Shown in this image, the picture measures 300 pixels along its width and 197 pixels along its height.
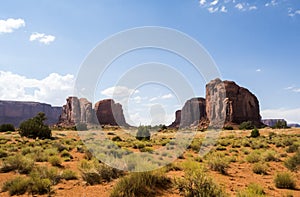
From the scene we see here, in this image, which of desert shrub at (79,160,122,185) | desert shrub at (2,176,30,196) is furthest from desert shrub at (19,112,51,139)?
desert shrub at (79,160,122,185)

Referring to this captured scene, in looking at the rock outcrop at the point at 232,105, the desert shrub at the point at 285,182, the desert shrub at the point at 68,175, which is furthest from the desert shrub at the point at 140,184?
the rock outcrop at the point at 232,105

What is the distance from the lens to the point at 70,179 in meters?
10.2

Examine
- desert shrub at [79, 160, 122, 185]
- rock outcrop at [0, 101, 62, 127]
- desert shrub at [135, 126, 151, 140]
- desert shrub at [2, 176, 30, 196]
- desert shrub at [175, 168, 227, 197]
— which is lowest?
desert shrub at [2, 176, 30, 196]

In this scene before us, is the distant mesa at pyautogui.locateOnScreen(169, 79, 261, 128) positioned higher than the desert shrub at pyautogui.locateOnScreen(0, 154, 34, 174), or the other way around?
the distant mesa at pyautogui.locateOnScreen(169, 79, 261, 128)

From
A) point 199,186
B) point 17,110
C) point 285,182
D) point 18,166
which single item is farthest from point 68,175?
point 17,110

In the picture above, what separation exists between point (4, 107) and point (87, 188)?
18488 cm

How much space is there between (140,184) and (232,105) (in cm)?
9680

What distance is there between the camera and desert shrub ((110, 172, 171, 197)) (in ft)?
24.3

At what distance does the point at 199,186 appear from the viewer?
7176 mm

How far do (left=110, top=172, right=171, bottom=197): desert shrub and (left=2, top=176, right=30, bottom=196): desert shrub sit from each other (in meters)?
3.34

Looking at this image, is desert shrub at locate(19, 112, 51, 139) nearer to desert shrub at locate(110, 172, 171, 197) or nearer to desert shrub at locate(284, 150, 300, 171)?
desert shrub at locate(110, 172, 171, 197)

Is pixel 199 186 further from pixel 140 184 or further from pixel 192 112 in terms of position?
pixel 192 112

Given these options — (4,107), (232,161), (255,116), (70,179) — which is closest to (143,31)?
(232,161)

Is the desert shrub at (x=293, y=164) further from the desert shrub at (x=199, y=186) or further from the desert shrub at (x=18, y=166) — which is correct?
the desert shrub at (x=18, y=166)
